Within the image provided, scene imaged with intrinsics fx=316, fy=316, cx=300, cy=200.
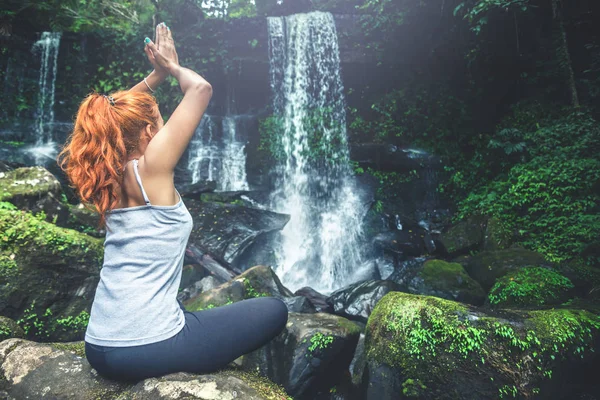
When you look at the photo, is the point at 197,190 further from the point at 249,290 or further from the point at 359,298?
the point at 359,298

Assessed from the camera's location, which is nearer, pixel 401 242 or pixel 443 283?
pixel 443 283

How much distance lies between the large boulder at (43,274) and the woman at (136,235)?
3039 millimetres

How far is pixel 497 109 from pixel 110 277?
1314cm

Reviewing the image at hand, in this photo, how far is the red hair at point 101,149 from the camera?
147 cm

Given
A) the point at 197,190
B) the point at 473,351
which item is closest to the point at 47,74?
the point at 197,190

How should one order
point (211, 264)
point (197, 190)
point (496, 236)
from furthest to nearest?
1. point (197, 190)
2. point (496, 236)
3. point (211, 264)

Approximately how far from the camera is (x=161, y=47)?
185 cm

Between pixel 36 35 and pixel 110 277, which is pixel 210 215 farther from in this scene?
pixel 36 35

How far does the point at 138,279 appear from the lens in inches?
58.4

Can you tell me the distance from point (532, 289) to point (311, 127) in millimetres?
10109

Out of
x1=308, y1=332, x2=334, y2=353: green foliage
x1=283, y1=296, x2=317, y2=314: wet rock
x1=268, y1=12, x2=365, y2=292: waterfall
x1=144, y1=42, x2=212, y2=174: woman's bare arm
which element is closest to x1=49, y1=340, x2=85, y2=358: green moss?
x1=144, y1=42, x2=212, y2=174: woman's bare arm

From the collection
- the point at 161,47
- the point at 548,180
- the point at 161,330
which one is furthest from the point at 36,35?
the point at 548,180

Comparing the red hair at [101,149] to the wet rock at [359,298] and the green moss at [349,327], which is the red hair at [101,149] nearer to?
the green moss at [349,327]

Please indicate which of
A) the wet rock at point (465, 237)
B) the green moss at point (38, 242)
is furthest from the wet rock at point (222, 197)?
the wet rock at point (465, 237)
